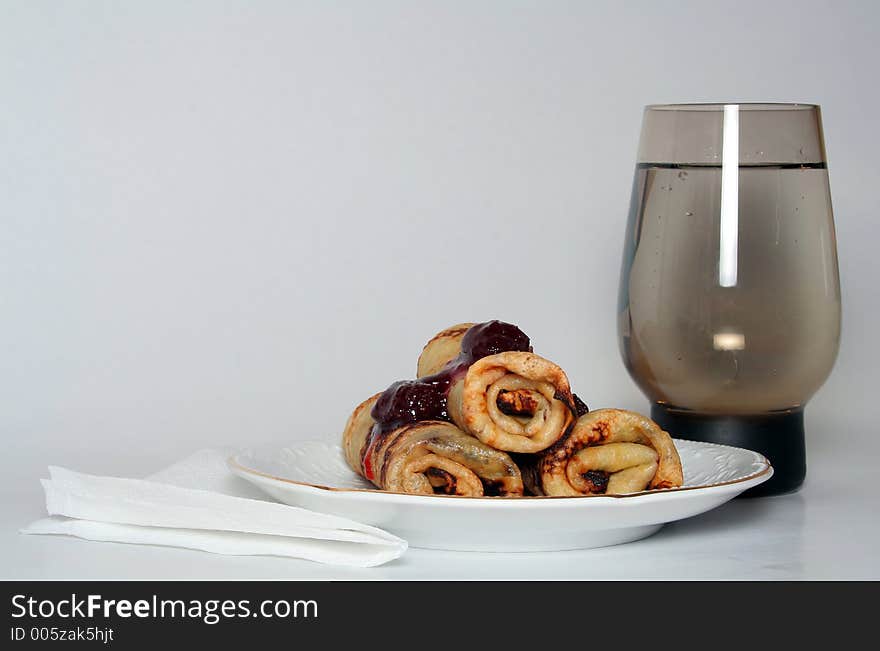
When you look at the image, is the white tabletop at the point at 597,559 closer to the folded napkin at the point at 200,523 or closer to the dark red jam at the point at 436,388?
the folded napkin at the point at 200,523

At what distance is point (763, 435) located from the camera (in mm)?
1611

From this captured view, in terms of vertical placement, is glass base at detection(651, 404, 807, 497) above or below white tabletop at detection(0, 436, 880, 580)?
above

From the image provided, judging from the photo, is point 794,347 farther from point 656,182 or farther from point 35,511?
point 35,511

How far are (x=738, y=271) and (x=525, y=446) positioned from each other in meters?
0.42

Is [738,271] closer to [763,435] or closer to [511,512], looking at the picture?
[763,435]

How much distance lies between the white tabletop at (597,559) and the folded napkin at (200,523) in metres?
0.01

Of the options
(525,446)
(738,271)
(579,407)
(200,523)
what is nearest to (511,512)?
(525,446)

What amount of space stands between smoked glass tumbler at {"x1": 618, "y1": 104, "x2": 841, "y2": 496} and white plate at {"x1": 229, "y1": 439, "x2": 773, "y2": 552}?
20 cm

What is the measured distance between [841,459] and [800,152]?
0.50m

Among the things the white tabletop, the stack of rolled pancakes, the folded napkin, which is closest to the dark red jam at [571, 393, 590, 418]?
the stack of rolled pancakes

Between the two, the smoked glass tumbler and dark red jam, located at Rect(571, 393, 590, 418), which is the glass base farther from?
dark red jam, located at Rect(571, 393, 590, 418)

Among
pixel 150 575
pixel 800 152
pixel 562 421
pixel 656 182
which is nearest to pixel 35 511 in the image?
pixel 150 575

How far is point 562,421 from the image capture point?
1.28 meters

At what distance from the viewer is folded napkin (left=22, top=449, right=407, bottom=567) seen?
1.25m
